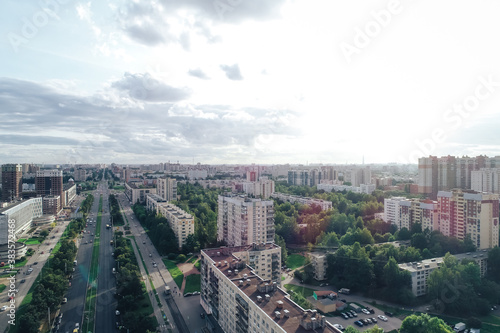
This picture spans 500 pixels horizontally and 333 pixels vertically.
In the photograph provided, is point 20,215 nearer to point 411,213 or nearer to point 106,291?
point 106,291

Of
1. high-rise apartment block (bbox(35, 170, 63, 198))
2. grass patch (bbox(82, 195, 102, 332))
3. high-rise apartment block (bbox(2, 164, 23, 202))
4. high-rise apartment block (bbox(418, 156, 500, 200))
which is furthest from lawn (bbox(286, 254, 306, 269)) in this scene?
high-rise apartment block (bbox(2, 164, 23, 202))

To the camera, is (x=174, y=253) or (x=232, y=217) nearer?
(x=232, y=217)

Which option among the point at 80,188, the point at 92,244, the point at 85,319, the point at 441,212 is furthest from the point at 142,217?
the point at 80,188

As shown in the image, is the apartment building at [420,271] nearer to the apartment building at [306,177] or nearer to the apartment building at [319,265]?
the apartment building at [319,265]

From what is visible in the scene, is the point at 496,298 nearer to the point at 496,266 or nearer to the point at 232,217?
the point at 496,266

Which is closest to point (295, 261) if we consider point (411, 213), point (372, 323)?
point (372, 323)

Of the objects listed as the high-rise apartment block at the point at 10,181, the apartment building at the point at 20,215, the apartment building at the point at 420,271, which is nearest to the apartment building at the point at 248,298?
the apartment building at the point at 420,271
